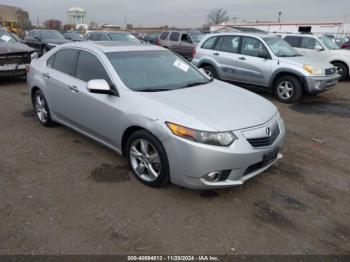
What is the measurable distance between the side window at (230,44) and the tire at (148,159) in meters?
5.88

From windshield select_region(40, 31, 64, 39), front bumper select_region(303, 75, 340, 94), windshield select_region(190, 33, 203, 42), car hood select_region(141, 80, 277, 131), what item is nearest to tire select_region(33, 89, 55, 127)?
car hood select_region(141, 80, 277, 131)

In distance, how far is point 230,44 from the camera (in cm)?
867

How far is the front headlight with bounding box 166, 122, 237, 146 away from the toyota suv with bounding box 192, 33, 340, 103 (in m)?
5.28

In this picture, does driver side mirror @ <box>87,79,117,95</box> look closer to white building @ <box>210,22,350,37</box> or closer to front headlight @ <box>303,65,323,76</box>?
front headlight @ <box>303,65,323,76</box>

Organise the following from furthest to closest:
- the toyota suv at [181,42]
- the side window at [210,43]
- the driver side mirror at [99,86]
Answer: the toyota suv at [181,42], the side window at [210,43], the driver side mirror at [99,86]

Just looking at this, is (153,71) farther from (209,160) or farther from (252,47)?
(252,47)

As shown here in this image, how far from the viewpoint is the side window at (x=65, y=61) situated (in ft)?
14.7

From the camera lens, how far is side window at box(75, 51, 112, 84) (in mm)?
3917

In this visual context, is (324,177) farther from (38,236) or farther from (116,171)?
(38,236)

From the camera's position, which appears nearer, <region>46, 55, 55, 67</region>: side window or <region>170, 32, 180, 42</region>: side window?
<region>46, 55, 55, 67</region>: side window

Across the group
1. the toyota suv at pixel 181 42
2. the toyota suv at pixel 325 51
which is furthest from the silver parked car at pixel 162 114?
the toyota suv at pixel 181 42

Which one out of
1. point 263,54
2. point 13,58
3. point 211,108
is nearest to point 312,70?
point 263,54

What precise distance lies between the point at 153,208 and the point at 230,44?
664 cm

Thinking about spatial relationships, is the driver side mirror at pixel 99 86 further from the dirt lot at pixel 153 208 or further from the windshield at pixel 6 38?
the windshield at pixel 6 38
